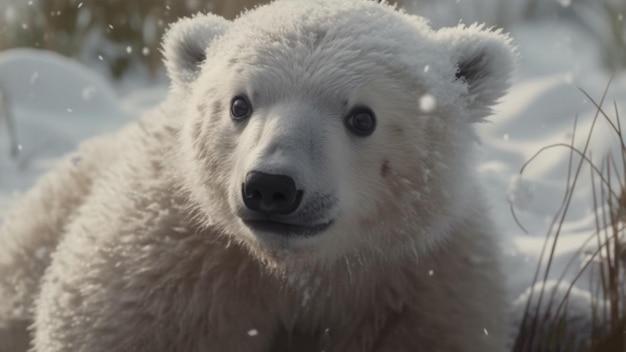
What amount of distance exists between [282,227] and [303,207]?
0.09 metres

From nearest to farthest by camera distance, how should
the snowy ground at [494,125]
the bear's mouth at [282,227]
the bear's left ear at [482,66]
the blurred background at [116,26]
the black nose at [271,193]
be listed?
the black nose at [271,193] < the bear's mouth at [282,227] < the bear's left ear at [482,66] < the snowy ground at [494,125] < the blurred background at [116,26]

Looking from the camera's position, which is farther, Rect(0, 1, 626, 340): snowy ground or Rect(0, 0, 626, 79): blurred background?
Rect(0, 0, 626, 79): blurred background

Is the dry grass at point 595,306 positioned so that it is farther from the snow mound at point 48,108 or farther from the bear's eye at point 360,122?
the snow mound at point 48,108

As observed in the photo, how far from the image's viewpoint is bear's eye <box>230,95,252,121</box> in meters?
2.74

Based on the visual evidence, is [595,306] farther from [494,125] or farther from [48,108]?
[48,108]

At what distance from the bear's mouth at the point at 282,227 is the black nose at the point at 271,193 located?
0.24ft

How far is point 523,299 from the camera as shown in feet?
11.9

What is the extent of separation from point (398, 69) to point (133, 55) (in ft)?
15.8

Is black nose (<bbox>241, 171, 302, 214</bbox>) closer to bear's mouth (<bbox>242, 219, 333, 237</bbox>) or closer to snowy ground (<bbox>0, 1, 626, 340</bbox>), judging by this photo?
bear's mouth (<bbox>242, 219, 333, 237</bbox>)

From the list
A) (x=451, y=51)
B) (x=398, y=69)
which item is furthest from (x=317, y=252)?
(x=451, y=51)

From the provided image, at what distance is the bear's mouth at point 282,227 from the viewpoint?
2.51 m

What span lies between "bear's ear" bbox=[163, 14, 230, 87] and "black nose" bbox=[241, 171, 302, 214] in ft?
2.42

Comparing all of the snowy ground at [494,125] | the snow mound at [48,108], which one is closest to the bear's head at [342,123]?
the snowy ground at [494,125]

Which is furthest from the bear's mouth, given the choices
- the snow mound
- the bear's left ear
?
the snow mound
